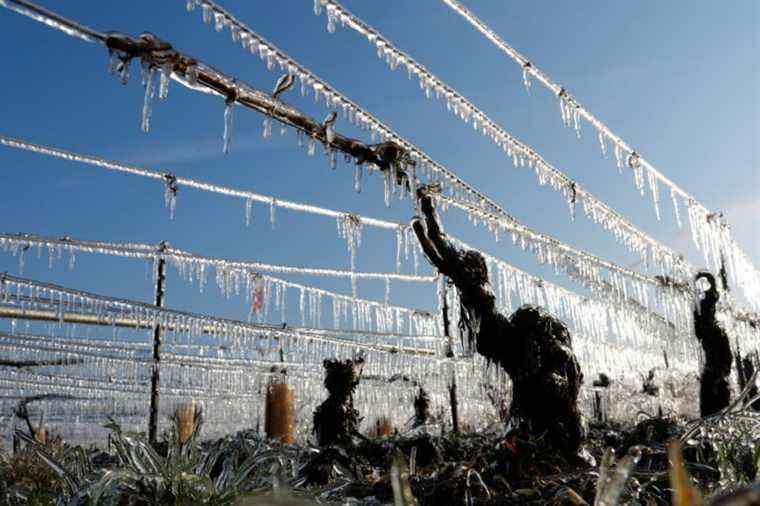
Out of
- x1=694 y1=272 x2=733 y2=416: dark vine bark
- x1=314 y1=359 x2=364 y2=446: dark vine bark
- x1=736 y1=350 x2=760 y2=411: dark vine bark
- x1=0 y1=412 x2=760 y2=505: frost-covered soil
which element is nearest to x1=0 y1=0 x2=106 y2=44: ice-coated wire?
x1=0 y1=412 x2=760 y2=505: frost-covered soil

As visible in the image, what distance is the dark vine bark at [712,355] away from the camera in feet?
31.7

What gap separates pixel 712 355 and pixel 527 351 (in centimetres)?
568

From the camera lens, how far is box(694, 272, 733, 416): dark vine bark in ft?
31.7

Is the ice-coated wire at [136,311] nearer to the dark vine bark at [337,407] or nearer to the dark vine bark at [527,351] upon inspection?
the dark vine bark at [337,407]

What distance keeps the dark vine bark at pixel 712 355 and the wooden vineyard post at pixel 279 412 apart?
269 inches

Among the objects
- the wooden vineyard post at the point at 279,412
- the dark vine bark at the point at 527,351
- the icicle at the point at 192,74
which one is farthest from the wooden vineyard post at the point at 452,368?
the icicle at the point at 192,74

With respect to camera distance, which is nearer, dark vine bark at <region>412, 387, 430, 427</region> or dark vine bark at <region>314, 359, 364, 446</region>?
dark vine bark at <region>314, 359, 364, 446</region>

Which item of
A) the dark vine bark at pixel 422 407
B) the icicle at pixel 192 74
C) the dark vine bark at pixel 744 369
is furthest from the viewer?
the dark vine bark at pixel 422 407

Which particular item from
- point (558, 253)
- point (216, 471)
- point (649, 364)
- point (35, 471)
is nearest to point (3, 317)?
point (35, 471)

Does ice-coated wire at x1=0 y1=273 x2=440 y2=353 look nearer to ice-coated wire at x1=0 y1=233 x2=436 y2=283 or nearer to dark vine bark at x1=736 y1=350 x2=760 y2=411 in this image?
ice-coated wire at x1=0 y1=233 x2=436 y2=283

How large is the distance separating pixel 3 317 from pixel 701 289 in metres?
10.9

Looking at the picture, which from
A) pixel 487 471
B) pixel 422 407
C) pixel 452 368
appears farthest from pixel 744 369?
pixel 487 471

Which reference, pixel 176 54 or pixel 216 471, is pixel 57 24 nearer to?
pixel 176 54

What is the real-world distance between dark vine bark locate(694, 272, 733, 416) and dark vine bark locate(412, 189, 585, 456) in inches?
196
